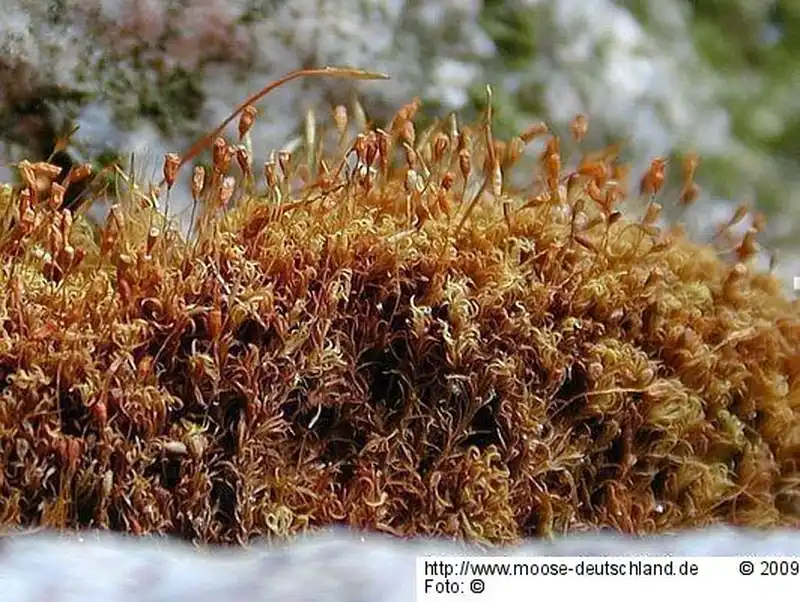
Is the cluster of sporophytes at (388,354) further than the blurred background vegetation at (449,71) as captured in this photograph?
No

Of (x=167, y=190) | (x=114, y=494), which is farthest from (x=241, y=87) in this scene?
(x=114, y=494)

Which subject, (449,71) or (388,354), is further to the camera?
(449,71)

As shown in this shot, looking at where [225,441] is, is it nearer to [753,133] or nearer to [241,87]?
[241,87]

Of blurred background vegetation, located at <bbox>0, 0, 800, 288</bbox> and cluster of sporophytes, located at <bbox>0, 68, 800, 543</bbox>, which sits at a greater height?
blurred background vegetation, located at <bbox>0, 0, 800, 288</bbox>

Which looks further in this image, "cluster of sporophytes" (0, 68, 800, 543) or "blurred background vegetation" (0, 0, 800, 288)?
"blurred background vegetation" (0, 0, 800, 288)
